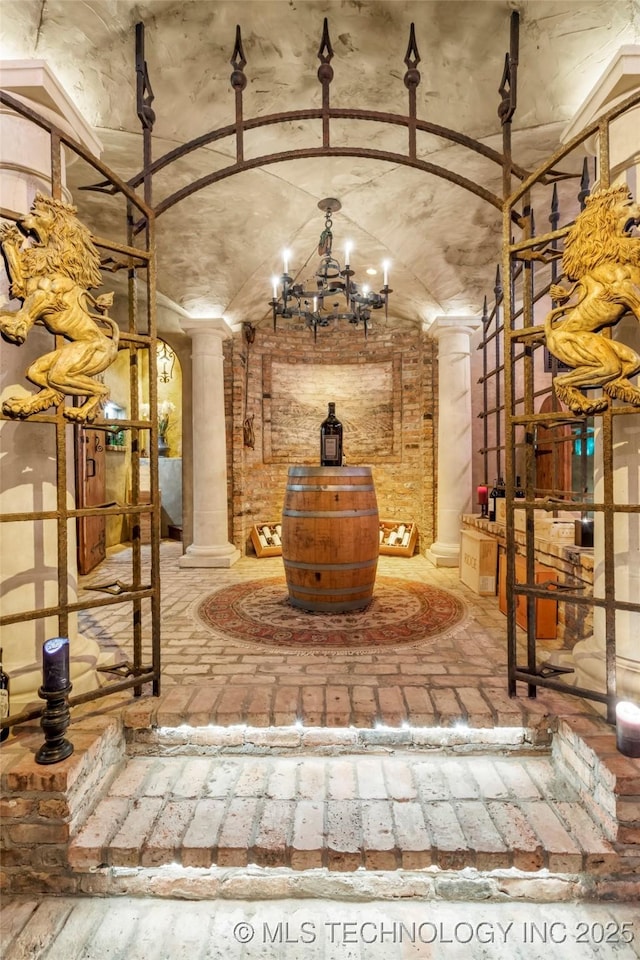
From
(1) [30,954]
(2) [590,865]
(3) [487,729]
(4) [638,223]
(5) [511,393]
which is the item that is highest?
(4) [638,223]

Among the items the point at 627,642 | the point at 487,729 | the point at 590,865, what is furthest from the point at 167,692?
the point at 627,642

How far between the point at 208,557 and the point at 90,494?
6.62ft

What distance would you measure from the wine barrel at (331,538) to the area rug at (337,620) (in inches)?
6.3

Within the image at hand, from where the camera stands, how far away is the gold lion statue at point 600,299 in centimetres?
149

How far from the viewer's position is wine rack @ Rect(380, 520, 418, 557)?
5578 millimetres

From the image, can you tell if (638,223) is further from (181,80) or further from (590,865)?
(181,80)

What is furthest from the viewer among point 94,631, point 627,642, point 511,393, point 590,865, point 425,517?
point 425,517

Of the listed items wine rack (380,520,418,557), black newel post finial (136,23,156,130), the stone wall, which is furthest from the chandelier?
wine rack (380,520,418,557)

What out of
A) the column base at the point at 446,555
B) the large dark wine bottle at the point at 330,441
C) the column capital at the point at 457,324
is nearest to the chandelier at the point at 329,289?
the large dark wine bottle at the point at 330,441

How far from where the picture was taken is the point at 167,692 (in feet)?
6.50

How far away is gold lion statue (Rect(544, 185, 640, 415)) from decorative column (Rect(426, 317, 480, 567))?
11.5 feet

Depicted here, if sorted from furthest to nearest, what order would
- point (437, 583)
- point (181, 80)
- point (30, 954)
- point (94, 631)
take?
Answer: point (437, 583), point (94, 631), point (181, 80), point (30, 954)

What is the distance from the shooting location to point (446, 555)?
192 inches

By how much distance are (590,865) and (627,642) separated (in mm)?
802
